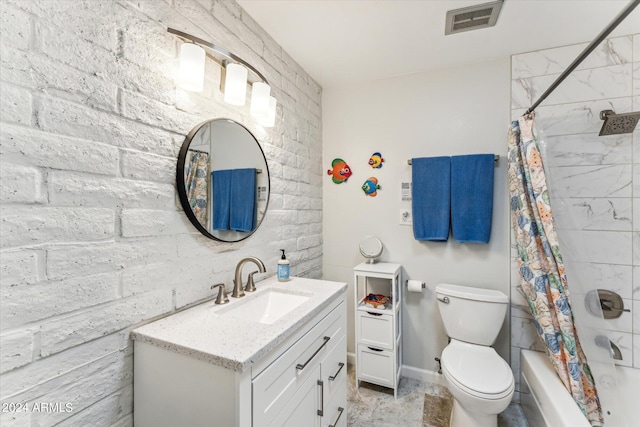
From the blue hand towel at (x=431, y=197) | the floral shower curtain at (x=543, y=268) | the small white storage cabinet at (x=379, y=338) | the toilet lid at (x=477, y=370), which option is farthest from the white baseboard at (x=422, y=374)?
the blue hand towel at (x=431, y=197)

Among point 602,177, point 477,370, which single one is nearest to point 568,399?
point 477,370

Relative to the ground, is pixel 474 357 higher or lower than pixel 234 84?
lower

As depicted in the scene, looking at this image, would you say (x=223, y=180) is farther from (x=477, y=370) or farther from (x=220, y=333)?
(x=477, y=370)

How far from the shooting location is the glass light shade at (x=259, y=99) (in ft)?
4.81

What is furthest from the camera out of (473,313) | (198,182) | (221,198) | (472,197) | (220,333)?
(472,197)

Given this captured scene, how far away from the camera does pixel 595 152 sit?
1.47 metres

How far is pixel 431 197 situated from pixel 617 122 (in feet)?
3.33

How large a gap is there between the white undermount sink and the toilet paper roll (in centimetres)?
105

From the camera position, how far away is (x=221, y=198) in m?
1.32

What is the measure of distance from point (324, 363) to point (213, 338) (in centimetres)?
62

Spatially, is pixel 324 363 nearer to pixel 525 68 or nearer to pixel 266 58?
pixel 266 58

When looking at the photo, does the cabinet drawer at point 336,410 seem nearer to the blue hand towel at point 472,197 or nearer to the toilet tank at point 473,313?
the toilet tank at point 473,313

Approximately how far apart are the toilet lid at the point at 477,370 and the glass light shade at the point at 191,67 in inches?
78.3

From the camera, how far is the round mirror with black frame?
1.16 meters
